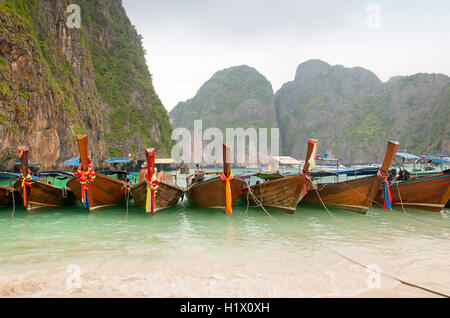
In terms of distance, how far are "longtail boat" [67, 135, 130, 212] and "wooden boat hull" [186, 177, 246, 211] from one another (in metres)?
3.13

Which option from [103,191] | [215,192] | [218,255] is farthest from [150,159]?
[218,255]

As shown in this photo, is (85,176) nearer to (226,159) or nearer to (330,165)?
(226,159)

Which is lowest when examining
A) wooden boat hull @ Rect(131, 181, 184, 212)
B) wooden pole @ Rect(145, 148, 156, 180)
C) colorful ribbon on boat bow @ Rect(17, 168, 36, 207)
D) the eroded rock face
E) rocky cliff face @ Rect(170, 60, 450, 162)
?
wooden boat hull @ Rect(131, 181, 184, 212)

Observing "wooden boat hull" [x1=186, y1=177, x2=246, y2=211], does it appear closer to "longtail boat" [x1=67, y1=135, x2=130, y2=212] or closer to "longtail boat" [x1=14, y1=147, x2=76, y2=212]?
"longtail boat" [x1=67, y1=135, x2=130, y2=212]

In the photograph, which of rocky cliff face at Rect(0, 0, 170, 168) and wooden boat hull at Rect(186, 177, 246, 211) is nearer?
wooden boat hull at Rect(186, 177, 246, 211)

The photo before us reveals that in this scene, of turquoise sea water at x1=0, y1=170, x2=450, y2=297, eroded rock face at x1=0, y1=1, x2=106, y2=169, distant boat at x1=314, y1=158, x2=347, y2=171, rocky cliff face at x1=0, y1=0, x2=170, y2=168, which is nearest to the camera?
turquoise sea water at x1=0, y1=170, x2=450, y2=297

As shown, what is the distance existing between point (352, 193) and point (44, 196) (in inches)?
513

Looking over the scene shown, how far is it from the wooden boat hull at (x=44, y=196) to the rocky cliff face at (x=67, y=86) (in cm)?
969

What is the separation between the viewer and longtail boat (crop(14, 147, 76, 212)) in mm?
8820

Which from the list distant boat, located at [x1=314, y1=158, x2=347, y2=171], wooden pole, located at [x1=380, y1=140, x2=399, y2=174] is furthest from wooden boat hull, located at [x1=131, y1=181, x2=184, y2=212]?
wooden pole, located at [x1=380, y1=140, x2=399, y2=174]

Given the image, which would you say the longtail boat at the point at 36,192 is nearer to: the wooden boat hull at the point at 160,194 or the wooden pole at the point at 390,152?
the wooden boat hull at the point at 160,194

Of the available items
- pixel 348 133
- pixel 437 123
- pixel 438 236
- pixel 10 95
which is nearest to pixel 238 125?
pixel 348 133
